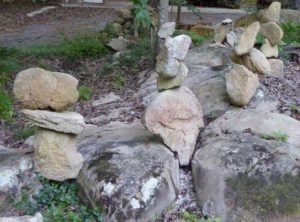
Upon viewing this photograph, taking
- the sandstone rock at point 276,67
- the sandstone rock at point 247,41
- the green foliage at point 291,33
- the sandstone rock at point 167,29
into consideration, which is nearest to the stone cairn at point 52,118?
the sandstone rock at point 247,41

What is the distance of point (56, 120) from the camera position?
3.82 m

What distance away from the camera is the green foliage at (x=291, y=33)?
28.3 feet

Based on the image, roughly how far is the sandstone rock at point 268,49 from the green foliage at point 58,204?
3.64m

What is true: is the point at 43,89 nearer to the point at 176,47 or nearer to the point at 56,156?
the point at 56,156

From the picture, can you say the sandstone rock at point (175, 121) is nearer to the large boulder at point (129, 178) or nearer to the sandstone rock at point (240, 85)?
the large boulder at point (129, 178)

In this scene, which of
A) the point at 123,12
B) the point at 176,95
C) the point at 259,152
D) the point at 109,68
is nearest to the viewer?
the point at 259,152

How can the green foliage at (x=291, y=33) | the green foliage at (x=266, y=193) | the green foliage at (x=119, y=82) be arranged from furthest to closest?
the green foliage at (x=291, y=33) < the green foliage at (x=119, y=82) < the green foliage at (x=266, y=193)

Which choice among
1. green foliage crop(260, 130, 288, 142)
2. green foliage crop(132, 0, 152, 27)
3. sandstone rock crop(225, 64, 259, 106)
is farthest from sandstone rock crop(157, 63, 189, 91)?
green foliage crop(132, 0, 152, 27)

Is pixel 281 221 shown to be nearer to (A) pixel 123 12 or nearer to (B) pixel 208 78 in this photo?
(B) pixel 208 78

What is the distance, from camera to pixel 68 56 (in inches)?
344

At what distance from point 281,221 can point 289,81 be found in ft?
9.88

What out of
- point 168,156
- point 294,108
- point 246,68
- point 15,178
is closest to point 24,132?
point 15,178

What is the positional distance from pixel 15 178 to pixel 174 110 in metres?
1.49

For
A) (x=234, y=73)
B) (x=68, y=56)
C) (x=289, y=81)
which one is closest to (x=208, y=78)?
(x=234, y=73)
